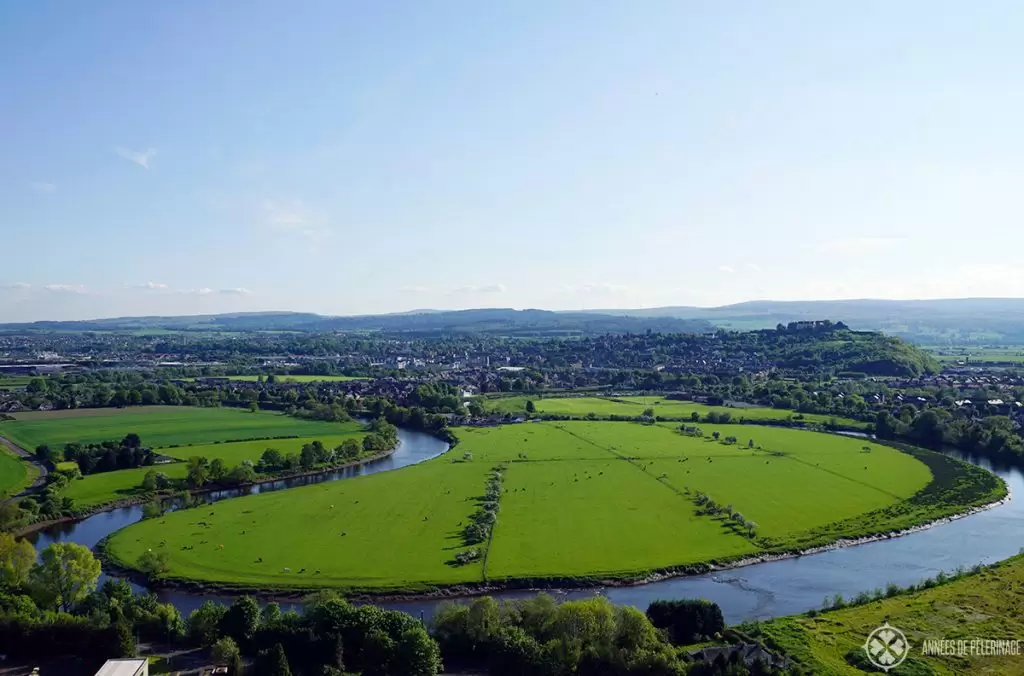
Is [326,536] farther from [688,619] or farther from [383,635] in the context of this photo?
[688,619]

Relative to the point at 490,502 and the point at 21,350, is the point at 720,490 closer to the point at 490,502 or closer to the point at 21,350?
the point at 490,502

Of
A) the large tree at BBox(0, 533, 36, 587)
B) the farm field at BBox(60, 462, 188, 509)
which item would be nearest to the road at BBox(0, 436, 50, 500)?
the farm field at BBox(60, 462, 188, 509)

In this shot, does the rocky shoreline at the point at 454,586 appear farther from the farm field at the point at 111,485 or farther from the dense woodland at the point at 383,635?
the farm field at the point at 111,485

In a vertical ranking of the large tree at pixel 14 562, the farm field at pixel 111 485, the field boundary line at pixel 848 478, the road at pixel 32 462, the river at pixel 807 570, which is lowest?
the river at pixel 807 570

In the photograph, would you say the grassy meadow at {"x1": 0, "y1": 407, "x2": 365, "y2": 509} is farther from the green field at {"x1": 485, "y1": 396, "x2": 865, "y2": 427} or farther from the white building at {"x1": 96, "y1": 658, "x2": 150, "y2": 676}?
the white building at {"x1": 96, "y1": 658, "x2": 150, "y2": 676}

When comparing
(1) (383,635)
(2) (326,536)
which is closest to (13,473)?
(2) (326,536)

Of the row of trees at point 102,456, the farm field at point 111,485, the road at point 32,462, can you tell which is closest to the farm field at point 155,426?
the road at point 32,462

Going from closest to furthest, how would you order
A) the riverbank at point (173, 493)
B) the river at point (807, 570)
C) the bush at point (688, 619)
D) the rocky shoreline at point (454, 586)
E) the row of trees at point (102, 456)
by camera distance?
the bush at point (688, 619)
the river at point (807, 570)
the rocky shoreline at point (454, 586)
the riverbank at point (173, 493)
the row of trees at point (102, 456)
